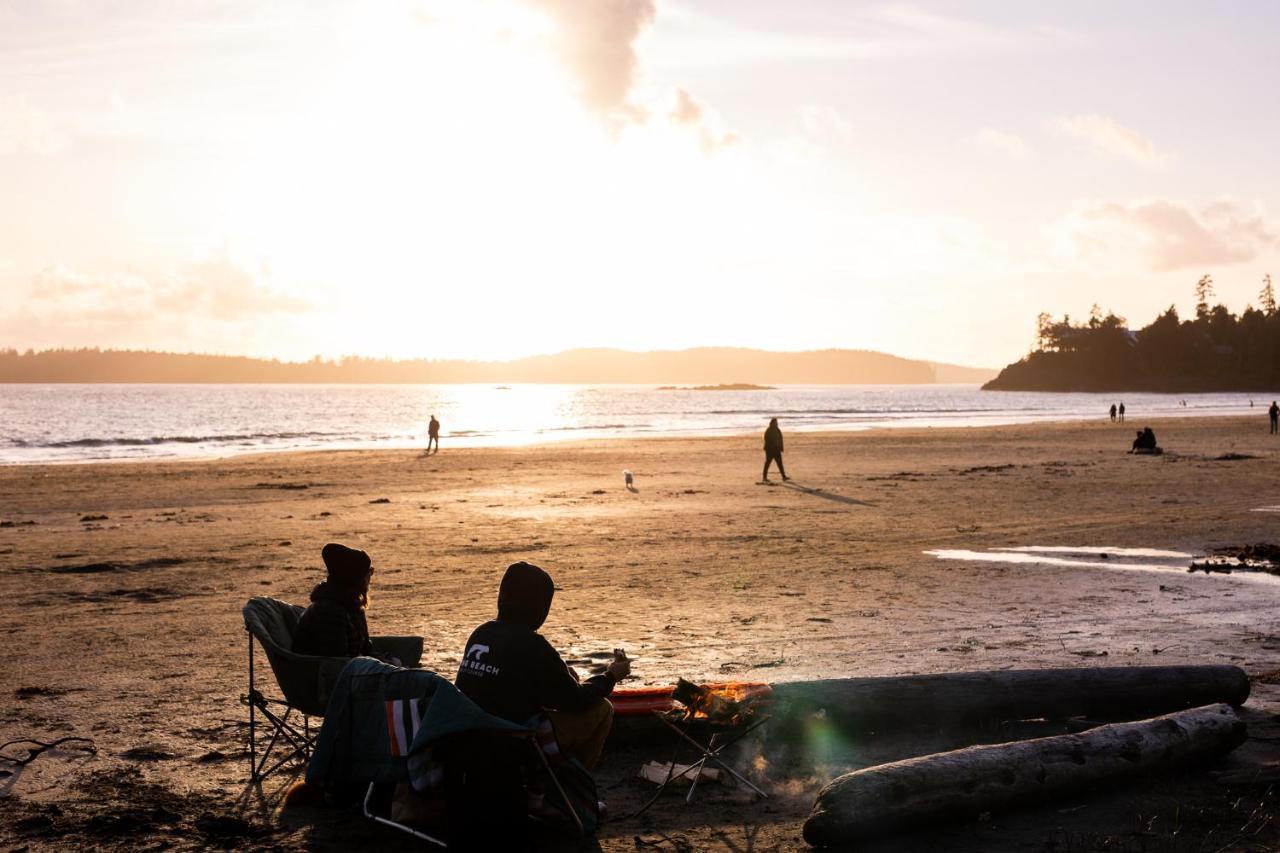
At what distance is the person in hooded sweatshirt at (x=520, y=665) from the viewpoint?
17.9ft

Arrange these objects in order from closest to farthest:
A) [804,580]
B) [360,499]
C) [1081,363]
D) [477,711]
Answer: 1. [477,711]
2. [804,580]
3. [360,499]
4. [1081,363]

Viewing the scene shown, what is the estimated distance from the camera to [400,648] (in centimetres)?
684

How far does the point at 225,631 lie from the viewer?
406 inches

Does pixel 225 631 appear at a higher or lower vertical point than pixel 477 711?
lower

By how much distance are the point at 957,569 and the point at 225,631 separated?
8827 mm

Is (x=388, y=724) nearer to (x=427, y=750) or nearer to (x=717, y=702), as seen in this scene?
(x=427, y=750)

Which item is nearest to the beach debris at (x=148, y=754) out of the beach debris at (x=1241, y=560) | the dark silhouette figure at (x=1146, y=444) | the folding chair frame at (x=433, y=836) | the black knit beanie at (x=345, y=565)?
the black knit beanie at (x=345, y=565)

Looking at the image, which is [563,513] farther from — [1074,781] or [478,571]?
[1074,781]

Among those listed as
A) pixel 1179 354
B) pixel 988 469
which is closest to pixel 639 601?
pixel 988 469

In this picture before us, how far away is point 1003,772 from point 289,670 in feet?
13.5

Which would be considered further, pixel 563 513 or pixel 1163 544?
pixel 563 513

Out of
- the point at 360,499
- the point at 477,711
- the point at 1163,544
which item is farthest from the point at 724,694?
the point at 360,499

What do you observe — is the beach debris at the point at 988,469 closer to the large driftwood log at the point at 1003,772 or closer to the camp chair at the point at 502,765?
the large driftwood log at the point at 1003,772

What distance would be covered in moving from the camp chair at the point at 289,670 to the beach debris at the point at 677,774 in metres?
1.70
